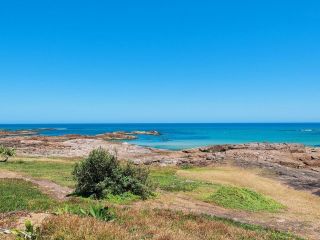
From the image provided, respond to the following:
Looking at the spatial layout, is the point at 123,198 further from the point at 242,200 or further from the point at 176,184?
the point at 176,184

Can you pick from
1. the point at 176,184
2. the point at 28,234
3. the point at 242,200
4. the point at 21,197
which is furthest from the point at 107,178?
the point at 28,234

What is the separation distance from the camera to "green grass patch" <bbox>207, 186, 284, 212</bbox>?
2436cm

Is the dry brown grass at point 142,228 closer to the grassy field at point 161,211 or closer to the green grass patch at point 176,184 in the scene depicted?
the grassy field at point 161,211

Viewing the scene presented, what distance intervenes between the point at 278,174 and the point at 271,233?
28.2m

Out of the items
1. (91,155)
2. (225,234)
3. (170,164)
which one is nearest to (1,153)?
(170,164)

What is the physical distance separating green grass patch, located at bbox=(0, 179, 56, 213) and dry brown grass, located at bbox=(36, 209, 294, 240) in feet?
17.5

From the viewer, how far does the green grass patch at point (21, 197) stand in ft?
58.7

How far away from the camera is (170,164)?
5153 centimetres

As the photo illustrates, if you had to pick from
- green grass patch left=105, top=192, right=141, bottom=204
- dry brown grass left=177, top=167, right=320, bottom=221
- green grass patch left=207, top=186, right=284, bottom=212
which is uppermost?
green grass patch left=105, top=192, right=141, bottom=204

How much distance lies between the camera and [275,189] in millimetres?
33781

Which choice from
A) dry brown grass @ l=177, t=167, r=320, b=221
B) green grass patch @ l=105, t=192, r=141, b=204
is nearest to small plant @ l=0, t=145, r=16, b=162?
dry brown grass @ l=177, t=167, r=320, b=221

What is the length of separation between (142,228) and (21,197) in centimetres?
1131

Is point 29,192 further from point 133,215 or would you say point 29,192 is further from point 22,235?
point 22,235

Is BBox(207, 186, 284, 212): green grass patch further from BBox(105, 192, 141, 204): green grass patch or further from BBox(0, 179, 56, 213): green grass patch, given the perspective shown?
BBox(0, 179, 56, 213): green grass patch
